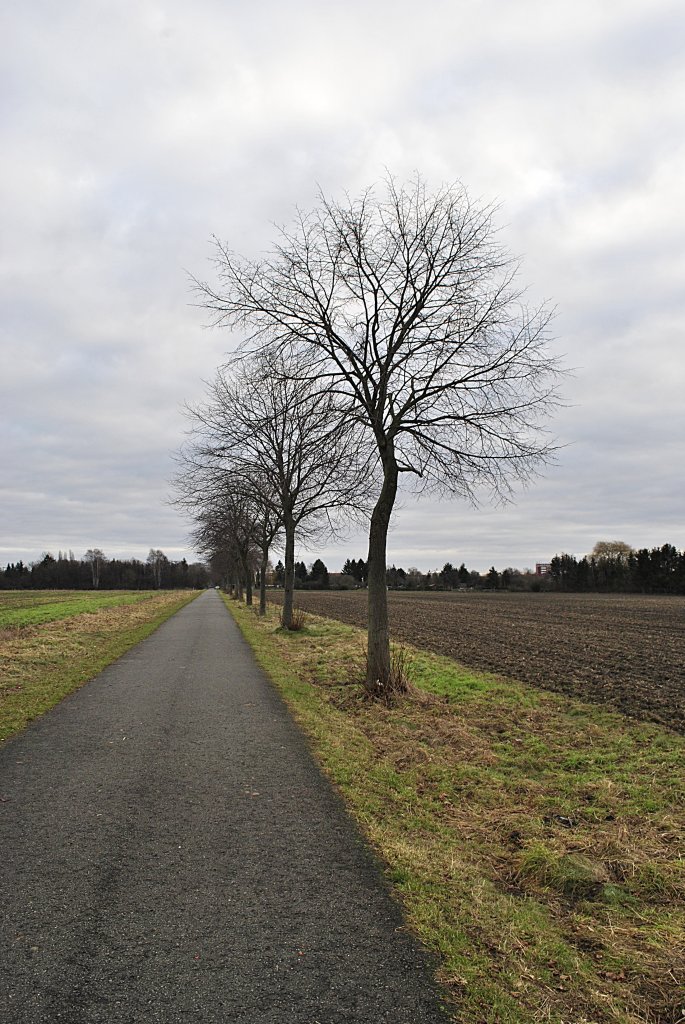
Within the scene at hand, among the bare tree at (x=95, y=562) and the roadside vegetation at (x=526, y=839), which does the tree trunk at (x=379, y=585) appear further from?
the bare tree at (x=95, y=562)

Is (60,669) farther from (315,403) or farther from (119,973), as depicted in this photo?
(119,973)

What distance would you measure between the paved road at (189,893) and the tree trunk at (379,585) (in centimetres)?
419

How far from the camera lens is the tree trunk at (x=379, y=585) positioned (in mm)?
12555

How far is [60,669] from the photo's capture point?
1463 centimetres

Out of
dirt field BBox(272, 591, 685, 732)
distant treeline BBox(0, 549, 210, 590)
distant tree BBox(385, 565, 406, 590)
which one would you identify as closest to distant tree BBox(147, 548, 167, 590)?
distant treeline BBox(0, 549, 210, 590)

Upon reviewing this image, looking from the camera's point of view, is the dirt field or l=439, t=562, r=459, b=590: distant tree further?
l=439, t=562, r=459, b=590: distant tree

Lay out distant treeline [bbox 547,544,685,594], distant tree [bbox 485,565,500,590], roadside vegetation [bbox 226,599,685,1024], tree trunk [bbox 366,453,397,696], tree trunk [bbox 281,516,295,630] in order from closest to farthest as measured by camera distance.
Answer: roadside vegetation [bbox 226,599,685,1024]
tree trunk [bbox 366,453,397,696]
tree trunk [bbox 281,516,295,630]
distant treeline [bbox 547,544,685,594]
distant tree [bbox 485,565,500,590]

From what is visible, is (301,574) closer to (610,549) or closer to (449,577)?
(449,577)

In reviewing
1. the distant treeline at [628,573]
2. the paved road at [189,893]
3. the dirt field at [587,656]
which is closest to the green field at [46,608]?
the dirt field at [587,656]

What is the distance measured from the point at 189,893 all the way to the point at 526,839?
3.01 m

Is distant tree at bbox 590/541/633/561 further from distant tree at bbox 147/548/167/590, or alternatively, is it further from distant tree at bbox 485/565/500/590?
distant tree at bbox 147/548/167/590

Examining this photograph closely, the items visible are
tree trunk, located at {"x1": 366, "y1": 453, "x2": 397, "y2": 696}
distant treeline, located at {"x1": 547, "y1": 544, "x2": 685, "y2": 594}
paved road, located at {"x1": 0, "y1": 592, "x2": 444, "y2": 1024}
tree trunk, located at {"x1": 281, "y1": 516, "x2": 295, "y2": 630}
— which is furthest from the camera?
distant treeline, located at {"x1": 547, "y1": 544, "x2": 685, "y2": 594}

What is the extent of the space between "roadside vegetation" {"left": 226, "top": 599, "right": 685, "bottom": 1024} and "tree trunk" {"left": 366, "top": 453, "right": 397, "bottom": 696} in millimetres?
604

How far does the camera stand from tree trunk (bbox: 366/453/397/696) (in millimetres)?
12555
